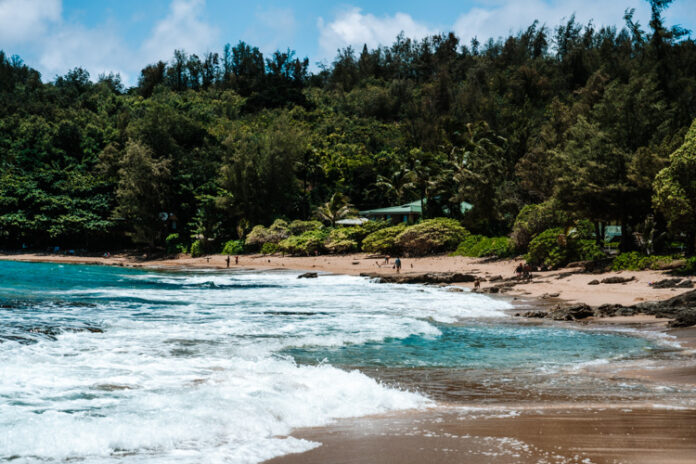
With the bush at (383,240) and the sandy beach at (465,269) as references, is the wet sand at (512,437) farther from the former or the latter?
the bush at (383,240)

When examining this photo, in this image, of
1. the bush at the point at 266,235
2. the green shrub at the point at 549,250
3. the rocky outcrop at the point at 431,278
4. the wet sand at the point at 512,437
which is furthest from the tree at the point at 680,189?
the bush at the point at 266,235

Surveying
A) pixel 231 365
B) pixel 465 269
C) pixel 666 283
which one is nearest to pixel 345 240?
pixel 465 269

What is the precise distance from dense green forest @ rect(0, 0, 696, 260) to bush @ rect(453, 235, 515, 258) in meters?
1.85

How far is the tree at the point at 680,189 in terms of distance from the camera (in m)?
22.1

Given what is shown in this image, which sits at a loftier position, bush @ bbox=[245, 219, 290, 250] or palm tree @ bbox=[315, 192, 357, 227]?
palm tree @ bbox=[315, 192, 357, 227]

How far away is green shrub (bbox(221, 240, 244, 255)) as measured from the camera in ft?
173

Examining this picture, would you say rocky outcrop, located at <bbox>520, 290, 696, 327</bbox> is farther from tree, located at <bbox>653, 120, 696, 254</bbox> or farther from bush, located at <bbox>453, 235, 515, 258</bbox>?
bush, located at <bbox>453, 235, 515, 258</bbox>

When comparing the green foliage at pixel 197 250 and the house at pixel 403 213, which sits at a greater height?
the house at pixel 403 213

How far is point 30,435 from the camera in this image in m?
5.95

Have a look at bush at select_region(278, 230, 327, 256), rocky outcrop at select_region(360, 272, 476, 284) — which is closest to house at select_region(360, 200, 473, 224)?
bush at select_region(278, 230, 327, 256)

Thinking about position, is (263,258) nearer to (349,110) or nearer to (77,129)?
(77,129)

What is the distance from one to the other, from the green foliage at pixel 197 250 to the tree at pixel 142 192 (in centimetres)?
452

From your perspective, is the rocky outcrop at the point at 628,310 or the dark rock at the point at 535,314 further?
the dark rock at the point at 535,314

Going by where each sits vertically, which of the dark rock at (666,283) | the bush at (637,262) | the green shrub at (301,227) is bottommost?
the dark rock at (666,283)
